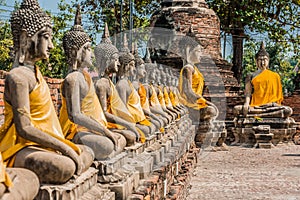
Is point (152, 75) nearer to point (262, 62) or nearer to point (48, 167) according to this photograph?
point (262, 62)

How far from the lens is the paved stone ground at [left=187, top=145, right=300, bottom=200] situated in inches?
286

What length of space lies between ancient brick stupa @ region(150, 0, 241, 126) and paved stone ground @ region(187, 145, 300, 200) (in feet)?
10.2

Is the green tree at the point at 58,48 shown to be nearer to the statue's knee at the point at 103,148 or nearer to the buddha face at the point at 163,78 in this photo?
the buddha face at the point at 163,78

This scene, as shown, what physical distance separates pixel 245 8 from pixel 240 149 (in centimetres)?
828

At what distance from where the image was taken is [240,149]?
42.2ft

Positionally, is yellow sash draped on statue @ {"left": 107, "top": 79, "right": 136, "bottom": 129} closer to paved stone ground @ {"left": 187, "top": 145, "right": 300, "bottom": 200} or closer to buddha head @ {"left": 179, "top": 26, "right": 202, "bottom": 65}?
paved stone ground @ {"left": 187, "top": 145, "right": 300, "bottom": 200}

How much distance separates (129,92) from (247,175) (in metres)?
3.66

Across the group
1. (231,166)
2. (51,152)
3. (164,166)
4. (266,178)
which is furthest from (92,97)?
(231,166)

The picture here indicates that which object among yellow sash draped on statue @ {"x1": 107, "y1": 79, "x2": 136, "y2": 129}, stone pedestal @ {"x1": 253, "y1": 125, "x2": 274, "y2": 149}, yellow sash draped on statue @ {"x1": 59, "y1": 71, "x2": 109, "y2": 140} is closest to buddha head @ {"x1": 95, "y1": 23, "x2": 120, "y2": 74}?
yellow sash draped on statue @ {"x1": 107, "y1": 79, "x2": 136, "y2": 129}

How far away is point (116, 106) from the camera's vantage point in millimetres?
5141

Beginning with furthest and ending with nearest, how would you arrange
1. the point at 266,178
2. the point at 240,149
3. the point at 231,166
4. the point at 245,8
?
the point at 245,8, the point at 240,149, the point at 231,166, the point at 266,178

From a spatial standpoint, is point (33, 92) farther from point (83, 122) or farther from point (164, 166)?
point (164, 166)

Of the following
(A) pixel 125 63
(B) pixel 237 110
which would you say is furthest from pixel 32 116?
(B) pixel 237 110

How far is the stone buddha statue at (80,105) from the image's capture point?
392cm
